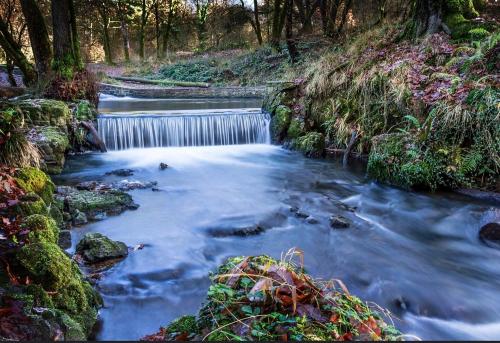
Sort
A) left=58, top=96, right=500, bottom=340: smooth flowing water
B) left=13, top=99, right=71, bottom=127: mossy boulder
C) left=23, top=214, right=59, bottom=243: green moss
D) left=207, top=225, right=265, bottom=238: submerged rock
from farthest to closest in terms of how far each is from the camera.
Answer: left=13, top=99, right=71, bottom=127: mossy boulder < left=207, top=225, right=265, bottom=238: submerged rock < left=58, top=96, right=500, bottom=340: smooth flowing water < left=23, top=214, right=59, bottom=243: green moss

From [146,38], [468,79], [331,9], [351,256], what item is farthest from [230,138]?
[146,38]

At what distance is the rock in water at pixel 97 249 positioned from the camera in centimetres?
471

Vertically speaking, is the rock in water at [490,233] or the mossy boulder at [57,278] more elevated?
the mossy boulder at [57,278]

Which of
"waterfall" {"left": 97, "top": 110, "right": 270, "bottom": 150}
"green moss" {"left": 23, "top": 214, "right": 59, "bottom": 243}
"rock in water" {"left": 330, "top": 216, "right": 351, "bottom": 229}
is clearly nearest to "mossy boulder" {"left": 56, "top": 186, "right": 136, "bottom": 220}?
"green moss" {"left": 23, "top": 214, "right": 59, "bottom": 243}

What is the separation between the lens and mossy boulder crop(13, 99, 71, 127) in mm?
9156

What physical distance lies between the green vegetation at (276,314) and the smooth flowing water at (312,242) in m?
1.22

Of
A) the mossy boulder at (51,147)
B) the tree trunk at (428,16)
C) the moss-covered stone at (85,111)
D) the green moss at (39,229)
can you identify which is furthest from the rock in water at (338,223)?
the moss-covered stone at (85,111)

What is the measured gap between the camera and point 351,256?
526 cm

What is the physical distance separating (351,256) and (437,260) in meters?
1.06

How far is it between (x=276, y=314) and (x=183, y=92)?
18524 mm

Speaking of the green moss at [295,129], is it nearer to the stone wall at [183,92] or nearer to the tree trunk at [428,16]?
the tree trunk at [428,16]

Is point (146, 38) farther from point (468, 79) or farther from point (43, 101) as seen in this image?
point (468, 79)

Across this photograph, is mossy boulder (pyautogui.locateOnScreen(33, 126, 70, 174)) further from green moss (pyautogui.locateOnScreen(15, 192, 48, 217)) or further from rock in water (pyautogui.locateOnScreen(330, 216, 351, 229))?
rock in water (pyautogui.locateOnScreen(330, 216, 351, 229))

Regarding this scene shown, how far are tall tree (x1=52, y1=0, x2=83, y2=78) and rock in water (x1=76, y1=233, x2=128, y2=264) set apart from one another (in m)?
8.06
